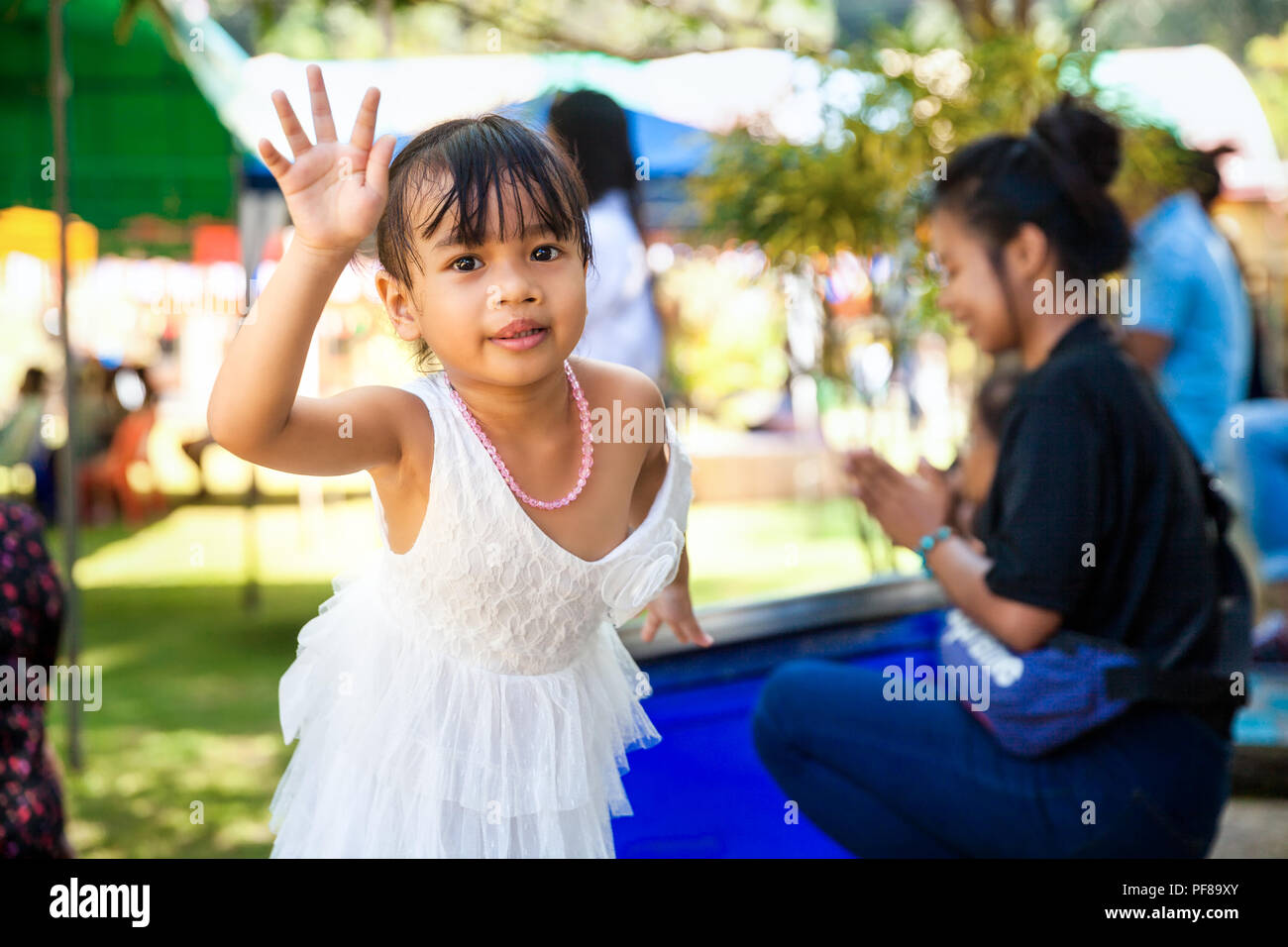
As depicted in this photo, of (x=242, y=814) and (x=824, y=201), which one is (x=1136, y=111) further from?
(x=242, y=814)

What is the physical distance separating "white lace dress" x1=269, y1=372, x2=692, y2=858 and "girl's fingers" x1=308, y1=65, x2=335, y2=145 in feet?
1.05

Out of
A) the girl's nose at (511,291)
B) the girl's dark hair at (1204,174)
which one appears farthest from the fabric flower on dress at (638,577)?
the girl's dark hair at (1204,174)

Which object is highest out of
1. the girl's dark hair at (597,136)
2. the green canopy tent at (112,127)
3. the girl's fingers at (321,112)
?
the green canopy tent at (112,127)

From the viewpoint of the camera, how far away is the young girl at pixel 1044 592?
1.89m

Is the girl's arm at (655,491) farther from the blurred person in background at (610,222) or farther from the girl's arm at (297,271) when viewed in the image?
the blurred person in background at (610,222)

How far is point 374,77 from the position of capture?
4.25 metres

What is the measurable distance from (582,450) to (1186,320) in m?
2.97

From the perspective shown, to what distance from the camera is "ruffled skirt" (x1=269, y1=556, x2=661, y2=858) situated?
1456 millimetres

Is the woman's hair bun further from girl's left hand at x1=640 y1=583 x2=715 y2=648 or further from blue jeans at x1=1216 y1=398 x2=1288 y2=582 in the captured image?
blue jeans at x1=1216 y1=398 x2=1288 y2=582

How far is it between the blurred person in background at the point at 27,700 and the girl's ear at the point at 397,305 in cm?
96

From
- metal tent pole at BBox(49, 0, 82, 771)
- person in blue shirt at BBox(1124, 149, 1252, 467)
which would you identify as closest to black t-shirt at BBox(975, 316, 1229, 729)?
person in blue shirt at BBox(1124, 149, 1252, 467)

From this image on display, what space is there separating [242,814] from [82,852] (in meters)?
0.45

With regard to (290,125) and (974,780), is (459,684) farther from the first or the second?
(974,780)

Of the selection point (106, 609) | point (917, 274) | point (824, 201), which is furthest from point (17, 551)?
point (106, 609)
